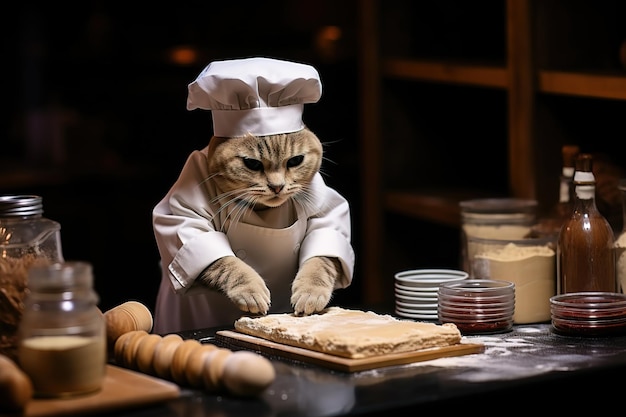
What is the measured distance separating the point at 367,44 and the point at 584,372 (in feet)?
6.37

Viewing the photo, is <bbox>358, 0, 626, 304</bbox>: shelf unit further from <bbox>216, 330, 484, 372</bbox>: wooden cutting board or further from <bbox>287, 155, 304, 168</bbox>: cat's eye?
<bbox>216, 330, 484, 372</bbox>: wooden cutting board

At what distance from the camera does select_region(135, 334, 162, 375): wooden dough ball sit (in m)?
1.79

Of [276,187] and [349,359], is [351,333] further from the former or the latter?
[276,187]

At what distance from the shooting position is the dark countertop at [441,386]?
1.59 meters

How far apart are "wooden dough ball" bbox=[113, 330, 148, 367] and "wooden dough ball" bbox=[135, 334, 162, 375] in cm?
4

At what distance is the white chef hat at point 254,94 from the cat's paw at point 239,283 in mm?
257

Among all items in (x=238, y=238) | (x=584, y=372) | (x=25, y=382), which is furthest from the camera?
(x=238, y=238)

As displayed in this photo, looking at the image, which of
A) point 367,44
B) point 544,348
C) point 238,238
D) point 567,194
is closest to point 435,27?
point 367,44

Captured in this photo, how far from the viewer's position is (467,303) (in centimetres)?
208

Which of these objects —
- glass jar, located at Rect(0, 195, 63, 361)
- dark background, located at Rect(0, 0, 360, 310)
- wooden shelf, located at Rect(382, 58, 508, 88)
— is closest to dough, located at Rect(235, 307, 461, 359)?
glass jar, located at Rect(0, 195, 63, 361)

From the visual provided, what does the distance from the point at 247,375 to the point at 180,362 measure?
155 millimetres

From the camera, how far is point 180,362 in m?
1.71

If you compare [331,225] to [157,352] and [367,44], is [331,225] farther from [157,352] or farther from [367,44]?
[367,44]

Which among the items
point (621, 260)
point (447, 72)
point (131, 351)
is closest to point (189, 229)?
point (131, 351)
